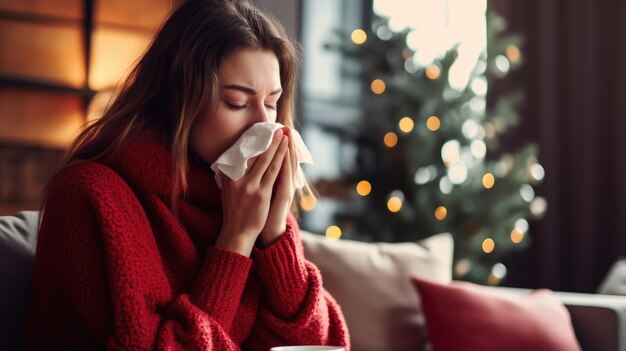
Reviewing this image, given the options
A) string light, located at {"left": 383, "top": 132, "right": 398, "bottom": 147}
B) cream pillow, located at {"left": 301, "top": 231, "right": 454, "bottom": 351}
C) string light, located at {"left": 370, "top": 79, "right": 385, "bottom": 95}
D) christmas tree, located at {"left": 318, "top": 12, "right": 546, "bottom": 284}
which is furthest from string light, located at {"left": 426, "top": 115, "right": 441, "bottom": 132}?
cream pillow, located at {"left": 301, "top": 231, "right": 454, "bottom": 351}

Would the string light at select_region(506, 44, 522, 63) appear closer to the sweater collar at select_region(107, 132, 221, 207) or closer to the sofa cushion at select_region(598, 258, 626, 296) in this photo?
the sofa cushion at select_region(598, 258, 626, 296)

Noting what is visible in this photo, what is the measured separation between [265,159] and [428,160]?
6.52 ft

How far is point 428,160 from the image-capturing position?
326cm

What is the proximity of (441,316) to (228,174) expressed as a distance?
881 millimetres

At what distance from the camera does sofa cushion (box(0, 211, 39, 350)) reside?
1409 mm

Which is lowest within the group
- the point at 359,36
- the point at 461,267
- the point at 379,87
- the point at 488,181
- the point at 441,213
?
the point at 461,267

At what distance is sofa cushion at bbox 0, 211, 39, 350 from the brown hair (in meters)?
0.20

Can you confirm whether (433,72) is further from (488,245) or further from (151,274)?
(151,274)

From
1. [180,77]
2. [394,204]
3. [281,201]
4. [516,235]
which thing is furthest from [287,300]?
[516,235]

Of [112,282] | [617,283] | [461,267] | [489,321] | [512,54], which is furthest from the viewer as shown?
[512,54]

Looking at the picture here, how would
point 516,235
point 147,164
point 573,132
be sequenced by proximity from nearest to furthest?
point 147,164
point 516,235
point 573,132

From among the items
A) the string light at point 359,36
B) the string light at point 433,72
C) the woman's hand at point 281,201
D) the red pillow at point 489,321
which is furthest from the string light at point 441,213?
the woman's hand at point 281,201

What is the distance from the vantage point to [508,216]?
3504 millimetres

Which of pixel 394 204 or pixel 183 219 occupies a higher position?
pixel 183 219
